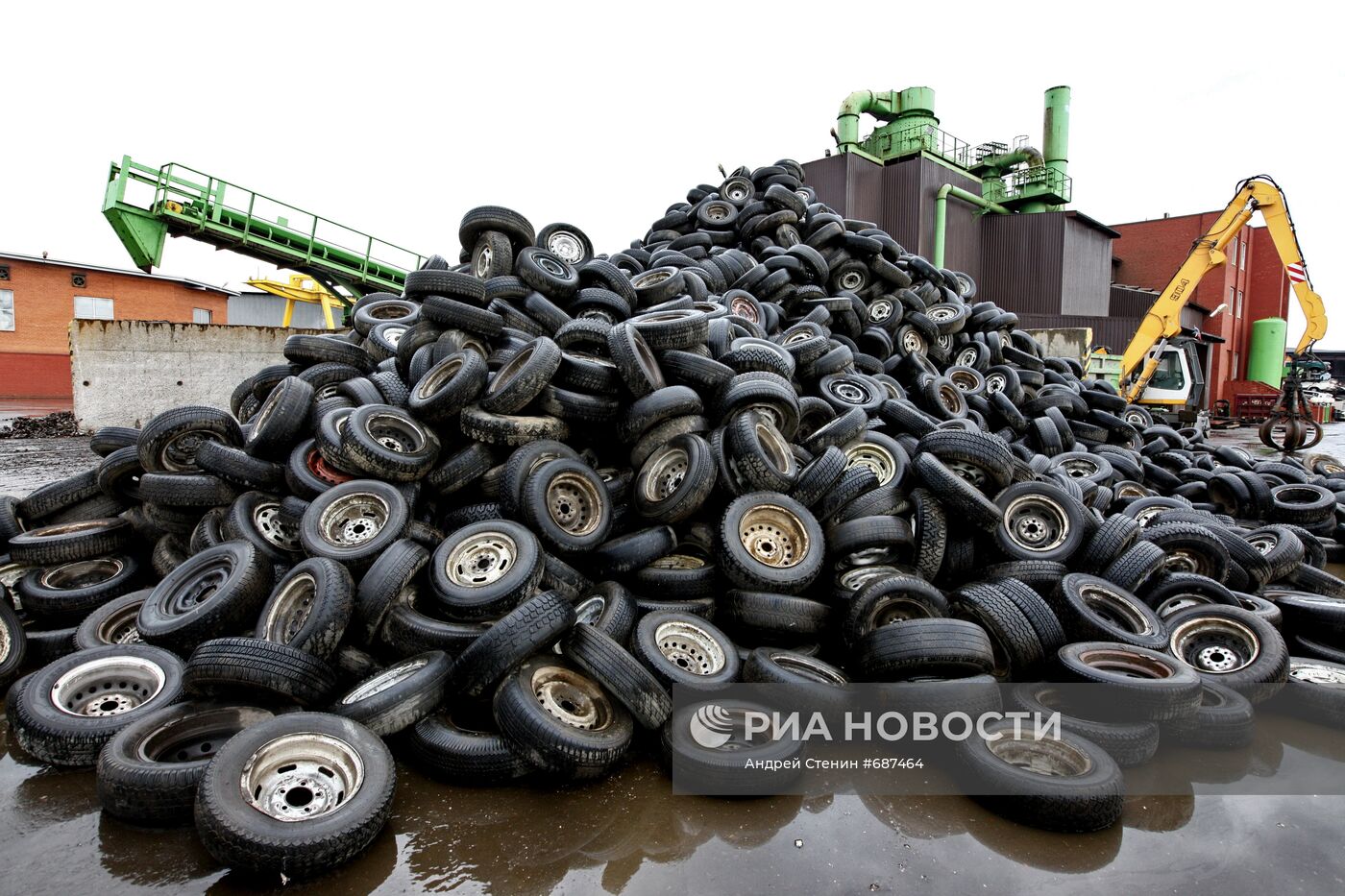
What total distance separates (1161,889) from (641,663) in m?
2.47

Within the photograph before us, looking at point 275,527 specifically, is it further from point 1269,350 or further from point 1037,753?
point 1269,350

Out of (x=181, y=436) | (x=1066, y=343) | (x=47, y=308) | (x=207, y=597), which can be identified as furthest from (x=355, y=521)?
(x=47, y=308)

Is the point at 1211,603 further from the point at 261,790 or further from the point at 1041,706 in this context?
the point at 261,790

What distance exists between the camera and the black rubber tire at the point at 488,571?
414 cm

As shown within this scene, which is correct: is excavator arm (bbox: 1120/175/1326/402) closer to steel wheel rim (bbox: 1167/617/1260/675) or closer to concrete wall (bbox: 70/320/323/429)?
steel wheel rim (bbox: 1167/617/1260/675)

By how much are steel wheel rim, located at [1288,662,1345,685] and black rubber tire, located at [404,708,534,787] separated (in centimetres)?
480

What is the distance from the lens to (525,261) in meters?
7.66


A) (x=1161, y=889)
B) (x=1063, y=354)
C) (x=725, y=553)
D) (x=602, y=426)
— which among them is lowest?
(x=1161, y=889)

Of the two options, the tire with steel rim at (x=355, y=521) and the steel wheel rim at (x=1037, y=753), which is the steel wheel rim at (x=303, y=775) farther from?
the steel wheel rim at (x=1037, y=753)

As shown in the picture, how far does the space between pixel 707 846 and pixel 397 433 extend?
157 inches

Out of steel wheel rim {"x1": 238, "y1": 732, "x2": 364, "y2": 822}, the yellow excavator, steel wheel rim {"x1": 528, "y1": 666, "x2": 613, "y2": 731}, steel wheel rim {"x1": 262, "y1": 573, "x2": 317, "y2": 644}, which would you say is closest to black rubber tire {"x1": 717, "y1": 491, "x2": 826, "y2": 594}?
steel wheel rim {"x1": 528, "y1": 666, "x2": 613, "y2": 731}

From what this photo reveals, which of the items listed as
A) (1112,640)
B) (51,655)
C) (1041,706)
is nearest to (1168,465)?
(1112,640)

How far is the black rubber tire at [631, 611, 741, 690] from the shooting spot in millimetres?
3938

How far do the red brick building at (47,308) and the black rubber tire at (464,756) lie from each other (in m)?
30.7
